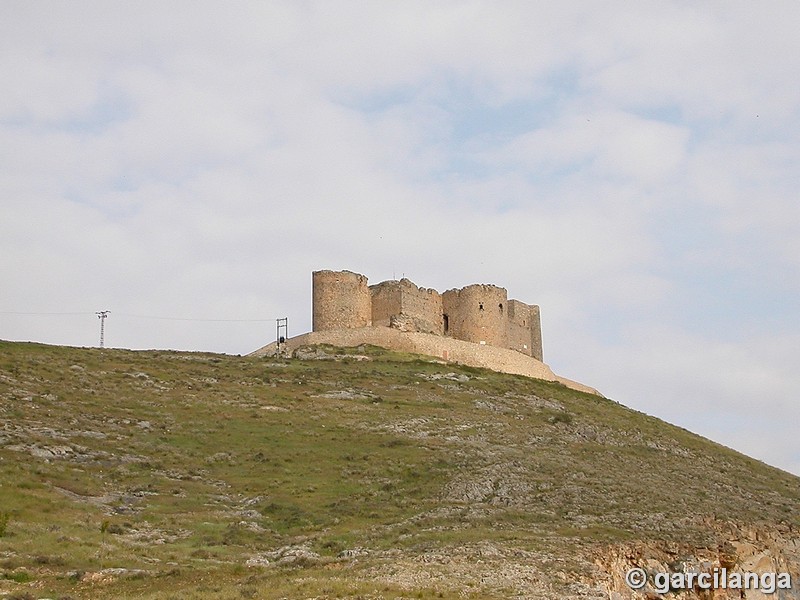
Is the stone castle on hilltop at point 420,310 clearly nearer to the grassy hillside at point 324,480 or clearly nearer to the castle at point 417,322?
the castle at point 417,322

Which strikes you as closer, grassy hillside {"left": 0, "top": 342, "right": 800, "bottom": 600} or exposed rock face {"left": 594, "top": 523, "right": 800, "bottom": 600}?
grassy hillside {"left": 0, "top": 342, "right": 800, "bottom": 600}

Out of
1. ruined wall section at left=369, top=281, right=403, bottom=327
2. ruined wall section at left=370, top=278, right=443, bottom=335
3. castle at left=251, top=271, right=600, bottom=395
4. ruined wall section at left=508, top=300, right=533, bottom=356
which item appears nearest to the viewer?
castle at left=251, top=271, right=600, bottom=395

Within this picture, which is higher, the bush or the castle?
the castle

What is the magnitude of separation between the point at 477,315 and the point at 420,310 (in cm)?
377

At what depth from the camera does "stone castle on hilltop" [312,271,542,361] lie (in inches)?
2447

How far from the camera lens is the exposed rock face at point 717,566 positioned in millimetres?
24969

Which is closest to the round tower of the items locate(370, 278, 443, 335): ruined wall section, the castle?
the castle

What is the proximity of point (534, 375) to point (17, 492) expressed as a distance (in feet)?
131

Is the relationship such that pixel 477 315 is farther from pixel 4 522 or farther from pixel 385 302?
pixel 4 522

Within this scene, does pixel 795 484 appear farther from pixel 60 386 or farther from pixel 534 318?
pixel 60 386

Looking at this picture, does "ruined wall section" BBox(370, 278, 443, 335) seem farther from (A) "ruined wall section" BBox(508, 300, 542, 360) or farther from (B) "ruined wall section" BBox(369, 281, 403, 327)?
(A) "ruined wall section" BBox(508, 300, 542, 360)

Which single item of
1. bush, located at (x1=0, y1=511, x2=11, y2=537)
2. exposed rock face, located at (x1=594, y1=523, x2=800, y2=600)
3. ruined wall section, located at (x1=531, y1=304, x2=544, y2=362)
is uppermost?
ruined wall section, located at (x1=531, y1=304, x2=544, y2=362)

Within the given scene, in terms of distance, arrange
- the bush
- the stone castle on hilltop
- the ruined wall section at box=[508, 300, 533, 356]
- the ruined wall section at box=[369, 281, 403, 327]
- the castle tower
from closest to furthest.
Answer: the bush, the stone castle on hilltop, the ruined wall section at box=[369, 281, 403, 327], the castle tower, the ruined wall section at box=[508, 300, 533, 356]

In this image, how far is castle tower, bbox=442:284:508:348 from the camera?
64938 mm
